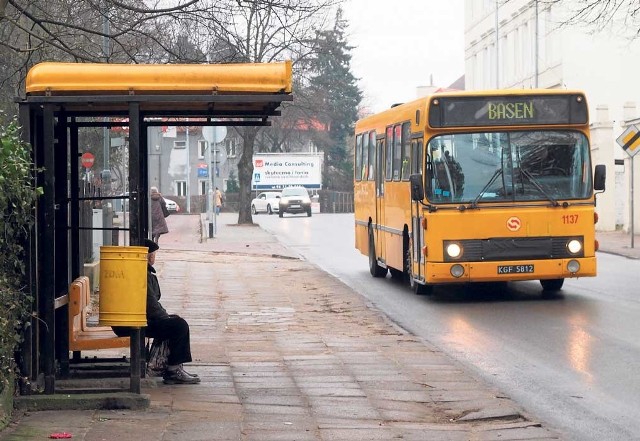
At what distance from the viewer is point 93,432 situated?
25.6 ft

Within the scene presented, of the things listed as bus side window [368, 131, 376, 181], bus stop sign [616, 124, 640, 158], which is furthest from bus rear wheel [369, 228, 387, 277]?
bus stop sign [616, 124, 640, 158]

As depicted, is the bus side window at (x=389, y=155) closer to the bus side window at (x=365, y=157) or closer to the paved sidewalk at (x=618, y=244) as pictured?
the bus side window at (x=365, y=157)

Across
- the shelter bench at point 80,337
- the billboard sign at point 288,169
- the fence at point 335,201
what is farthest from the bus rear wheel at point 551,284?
the fence at point 335,201

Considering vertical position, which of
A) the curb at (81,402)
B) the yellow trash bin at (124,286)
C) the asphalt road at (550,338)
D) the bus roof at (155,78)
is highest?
the bus roof at (155,78)

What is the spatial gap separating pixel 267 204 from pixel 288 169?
17.3ft

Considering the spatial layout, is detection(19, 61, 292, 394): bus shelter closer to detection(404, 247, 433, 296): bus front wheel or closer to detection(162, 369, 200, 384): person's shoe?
detection(162, 369, 200, 384): person's shoe

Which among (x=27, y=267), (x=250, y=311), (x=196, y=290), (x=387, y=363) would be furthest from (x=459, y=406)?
(x=196, y=290)

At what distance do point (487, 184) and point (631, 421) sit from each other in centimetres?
891

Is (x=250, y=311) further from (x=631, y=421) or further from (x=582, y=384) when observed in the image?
(x=631, y=421)

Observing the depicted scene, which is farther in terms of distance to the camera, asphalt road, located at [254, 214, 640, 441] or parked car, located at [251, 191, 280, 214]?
parked car, located at [251, 191, 280, 214]

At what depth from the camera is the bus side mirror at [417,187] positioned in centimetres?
1709

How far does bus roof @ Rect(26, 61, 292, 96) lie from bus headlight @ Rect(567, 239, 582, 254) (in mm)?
9282

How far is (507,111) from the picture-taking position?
17594 millimetres

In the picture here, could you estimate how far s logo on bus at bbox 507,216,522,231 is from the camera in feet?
56.3
